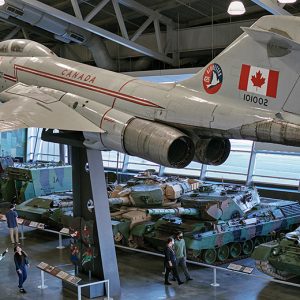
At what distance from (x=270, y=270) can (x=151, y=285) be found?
2.71 m

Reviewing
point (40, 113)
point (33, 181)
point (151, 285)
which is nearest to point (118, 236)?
point (151, 285)

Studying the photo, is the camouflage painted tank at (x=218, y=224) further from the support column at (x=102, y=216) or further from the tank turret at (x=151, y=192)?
the support column at (x=102, y=216)

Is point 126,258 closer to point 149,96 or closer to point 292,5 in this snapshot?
point 149,96

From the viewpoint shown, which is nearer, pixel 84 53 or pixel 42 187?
pixel 42 187

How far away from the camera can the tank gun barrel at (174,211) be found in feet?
47.4

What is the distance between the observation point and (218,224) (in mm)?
13914

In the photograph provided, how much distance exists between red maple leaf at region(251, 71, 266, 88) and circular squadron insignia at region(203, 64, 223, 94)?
601mm

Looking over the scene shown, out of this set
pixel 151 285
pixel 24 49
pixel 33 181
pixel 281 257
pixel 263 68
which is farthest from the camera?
pixel 33 181

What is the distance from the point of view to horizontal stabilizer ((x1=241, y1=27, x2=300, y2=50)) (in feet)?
25.2

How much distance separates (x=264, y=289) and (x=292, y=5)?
908 cm

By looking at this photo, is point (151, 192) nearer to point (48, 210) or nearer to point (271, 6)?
point (48, 210)

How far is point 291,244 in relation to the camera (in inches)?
467

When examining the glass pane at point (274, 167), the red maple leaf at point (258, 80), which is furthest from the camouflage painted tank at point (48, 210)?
the red maple leaf at point (258, 80)

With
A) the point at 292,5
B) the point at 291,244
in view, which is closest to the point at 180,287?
the point at 291,244
